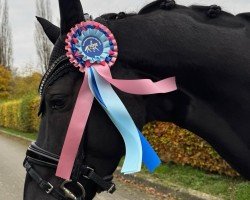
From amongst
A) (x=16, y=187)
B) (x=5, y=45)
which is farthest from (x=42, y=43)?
(x=16, y=187)

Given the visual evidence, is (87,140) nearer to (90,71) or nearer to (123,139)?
(123,139)

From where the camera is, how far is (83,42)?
7.37ft

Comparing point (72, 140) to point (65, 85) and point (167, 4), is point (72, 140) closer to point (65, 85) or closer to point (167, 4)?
point (65, 85)

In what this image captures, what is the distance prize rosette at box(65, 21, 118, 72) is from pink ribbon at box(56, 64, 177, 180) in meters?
0.05

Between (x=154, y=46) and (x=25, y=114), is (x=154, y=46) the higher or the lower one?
the higher one

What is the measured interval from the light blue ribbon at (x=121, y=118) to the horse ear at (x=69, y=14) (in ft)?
0.79

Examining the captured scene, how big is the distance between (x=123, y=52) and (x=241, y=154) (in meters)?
0.77

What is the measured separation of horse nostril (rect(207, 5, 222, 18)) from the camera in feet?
7.45

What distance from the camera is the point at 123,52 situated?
2.21 meters

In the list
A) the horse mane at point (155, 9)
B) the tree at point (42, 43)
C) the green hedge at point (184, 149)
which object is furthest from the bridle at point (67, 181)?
the tree at point (42, 43)

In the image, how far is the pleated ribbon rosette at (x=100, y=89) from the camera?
2.08 metres

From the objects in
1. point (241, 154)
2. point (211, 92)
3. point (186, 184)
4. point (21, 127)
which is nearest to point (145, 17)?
point (211, 92)

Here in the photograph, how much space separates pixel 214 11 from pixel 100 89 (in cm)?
72

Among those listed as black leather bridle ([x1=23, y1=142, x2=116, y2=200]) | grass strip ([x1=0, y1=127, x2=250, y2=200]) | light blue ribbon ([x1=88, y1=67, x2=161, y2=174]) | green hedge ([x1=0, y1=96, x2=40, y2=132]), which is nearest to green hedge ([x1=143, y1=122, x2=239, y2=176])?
grass strip ([x1=0, y1=127, x2=250, y2=200])
